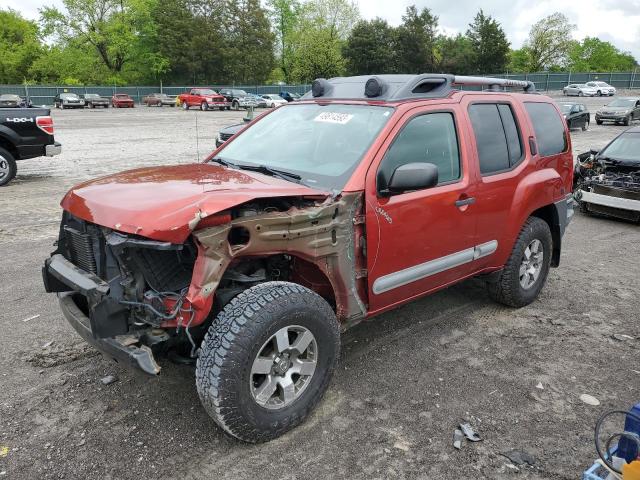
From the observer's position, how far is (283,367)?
2.97 metres

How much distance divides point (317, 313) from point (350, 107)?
1.67m

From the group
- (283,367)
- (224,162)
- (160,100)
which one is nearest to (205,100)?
(160,100)

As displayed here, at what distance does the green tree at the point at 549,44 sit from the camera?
80.2 metres

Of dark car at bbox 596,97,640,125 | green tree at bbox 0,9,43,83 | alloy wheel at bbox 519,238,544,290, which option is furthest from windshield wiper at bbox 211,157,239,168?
green tree at bbox 0,9,43,83

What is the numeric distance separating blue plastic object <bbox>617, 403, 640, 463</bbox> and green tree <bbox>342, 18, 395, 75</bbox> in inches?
2610

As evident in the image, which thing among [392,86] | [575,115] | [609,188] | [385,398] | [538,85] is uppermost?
[538,85]

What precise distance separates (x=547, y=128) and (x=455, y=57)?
72.4 metres

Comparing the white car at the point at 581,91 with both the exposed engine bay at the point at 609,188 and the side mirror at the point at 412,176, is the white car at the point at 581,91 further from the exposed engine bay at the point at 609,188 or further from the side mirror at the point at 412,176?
the side mirror at the point at 412,176

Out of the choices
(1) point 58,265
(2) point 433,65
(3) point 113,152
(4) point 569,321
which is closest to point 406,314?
(4) point 569,321

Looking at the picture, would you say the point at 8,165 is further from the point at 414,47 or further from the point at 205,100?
the point at 414,47

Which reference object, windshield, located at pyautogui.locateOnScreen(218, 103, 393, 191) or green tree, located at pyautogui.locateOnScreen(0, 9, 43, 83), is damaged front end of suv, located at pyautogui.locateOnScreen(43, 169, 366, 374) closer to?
windshield, located at pyautogui.locateOnScreen(218, 103, 393, 191)

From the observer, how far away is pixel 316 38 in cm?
6725

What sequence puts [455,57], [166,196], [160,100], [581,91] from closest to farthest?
[166,196], [581,91], [160,100], [455,57]

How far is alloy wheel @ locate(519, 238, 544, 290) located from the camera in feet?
15.9
